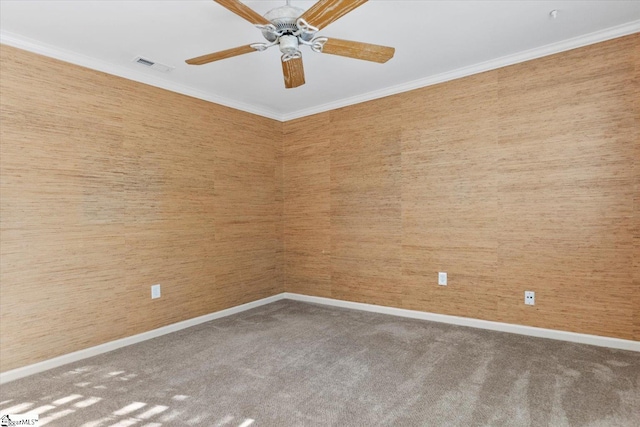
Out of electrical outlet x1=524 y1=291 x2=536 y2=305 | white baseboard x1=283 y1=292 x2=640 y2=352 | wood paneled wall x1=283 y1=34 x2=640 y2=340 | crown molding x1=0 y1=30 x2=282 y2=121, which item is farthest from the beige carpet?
crown molding x1=0 y1=30 x2=282 y2=121

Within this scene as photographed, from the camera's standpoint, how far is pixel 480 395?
87.9 inches

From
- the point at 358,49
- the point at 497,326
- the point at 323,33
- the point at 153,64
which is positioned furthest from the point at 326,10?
the point at 497,326

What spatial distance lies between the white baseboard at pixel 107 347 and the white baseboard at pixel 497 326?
1.28 metres

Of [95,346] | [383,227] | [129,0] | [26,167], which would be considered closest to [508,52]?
[383,227]

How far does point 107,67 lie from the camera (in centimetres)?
318

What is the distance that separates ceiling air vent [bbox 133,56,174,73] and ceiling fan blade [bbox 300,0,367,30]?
194 cm

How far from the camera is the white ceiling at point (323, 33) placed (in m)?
2.42

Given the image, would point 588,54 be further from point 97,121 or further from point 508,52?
point 97,121

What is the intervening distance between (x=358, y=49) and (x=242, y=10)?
2.51 ft

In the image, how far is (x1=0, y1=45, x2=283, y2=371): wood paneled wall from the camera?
8.83 feet

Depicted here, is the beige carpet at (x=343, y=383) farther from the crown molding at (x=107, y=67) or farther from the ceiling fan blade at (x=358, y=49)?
the crown molding at (x=107, y=67)

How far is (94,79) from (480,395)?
3.99m

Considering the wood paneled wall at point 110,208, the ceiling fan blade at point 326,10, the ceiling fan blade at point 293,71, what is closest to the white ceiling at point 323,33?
the wood paneled wall at point 110,208

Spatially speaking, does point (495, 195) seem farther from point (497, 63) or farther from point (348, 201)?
point (348, 201)
